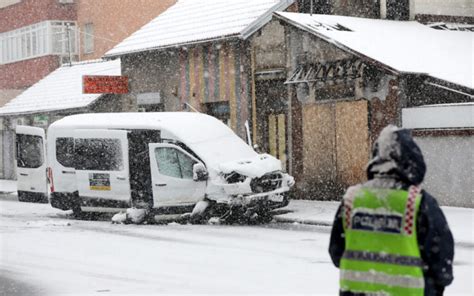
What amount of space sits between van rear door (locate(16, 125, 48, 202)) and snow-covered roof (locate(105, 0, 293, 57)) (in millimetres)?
5783

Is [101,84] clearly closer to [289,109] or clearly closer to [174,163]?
[289,109]

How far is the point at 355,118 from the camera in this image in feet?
78.3

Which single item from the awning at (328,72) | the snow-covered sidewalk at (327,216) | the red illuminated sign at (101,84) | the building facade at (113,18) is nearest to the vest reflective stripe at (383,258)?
the snow-covered sidewalk at (327,216)

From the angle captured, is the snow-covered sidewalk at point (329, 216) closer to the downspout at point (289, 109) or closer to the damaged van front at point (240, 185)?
the damaged van front at point (240, 185)

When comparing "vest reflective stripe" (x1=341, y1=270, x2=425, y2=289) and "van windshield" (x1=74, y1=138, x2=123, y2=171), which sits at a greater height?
"vest reflective stripe" (x1=341, y1=270, x2=425, y2=289)

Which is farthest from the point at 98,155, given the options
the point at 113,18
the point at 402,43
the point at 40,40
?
the point at 40,40

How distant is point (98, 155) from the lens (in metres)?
21.1

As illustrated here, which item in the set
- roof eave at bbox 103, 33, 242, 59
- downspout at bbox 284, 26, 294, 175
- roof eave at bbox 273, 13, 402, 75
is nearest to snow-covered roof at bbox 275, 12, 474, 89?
roof eave at bbox 273, 13, 402, 75

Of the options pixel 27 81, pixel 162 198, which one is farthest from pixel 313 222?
pixel 27 81

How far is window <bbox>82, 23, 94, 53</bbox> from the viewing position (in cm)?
4522

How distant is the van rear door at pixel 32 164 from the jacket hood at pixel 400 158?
20349 millimetres

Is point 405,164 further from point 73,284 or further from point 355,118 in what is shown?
point 355,118

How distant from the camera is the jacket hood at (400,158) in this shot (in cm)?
483

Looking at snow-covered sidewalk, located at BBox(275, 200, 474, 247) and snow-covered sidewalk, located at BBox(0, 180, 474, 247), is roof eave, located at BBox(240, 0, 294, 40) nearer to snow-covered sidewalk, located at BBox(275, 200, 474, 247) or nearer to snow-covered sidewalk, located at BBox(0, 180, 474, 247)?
snow-covered sidewalk, located at BBox(0, 180, 474, 247)
